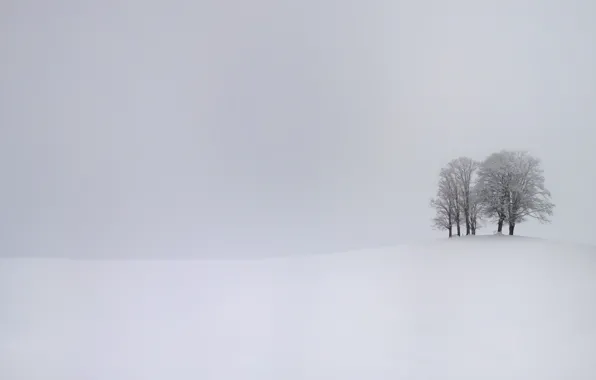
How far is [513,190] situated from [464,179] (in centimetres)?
27

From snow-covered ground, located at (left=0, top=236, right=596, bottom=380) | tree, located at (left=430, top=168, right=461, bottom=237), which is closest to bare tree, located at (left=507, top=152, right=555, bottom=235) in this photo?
snow-covered ground, located at (left=0, top=236, right=596, bottom=380)

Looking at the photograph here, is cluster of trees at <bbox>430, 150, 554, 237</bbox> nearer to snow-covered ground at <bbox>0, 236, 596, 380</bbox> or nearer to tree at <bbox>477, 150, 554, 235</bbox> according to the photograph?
tree at <bbox>477, 150, 554, 235</bbox>

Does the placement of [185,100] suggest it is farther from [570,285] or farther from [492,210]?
[570,285]

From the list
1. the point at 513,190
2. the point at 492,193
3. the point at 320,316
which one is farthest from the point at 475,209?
the point at 320,316

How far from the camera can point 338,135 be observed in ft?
9.36

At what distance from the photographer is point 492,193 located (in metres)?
2.48

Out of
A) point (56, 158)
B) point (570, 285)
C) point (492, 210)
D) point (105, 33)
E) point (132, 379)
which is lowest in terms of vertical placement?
point (132, 379)

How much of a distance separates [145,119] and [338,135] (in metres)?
1.36

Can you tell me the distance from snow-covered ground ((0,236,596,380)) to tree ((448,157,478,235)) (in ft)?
0.57

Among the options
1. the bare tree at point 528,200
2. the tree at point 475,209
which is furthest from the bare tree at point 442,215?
the bare tree at point 528,200

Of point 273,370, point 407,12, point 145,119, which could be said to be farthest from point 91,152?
point 407,12

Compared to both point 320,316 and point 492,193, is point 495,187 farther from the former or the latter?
point 320,316

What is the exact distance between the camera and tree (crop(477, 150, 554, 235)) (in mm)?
2453

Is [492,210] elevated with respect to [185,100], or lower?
lower
